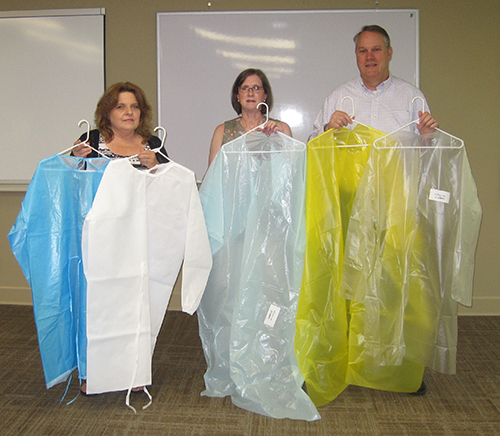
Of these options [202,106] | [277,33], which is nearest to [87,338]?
[202,106]

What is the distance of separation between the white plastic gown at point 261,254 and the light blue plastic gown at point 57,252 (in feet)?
1.78

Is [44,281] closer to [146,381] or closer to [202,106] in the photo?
[146,381]

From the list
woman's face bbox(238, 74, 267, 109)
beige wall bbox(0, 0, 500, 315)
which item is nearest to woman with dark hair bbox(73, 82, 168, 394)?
woman's face bbox(238, 74, 267, 109)

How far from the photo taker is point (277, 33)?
3002mm

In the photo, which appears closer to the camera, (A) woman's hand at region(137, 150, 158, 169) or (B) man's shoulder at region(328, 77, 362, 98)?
(A) woman's hand at region(137, 150, 158, 169)

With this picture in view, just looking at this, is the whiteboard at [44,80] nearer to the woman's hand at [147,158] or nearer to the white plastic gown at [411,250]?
the woman's hand at [147,158]

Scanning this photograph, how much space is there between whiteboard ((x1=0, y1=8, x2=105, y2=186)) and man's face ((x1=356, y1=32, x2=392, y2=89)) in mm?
1760

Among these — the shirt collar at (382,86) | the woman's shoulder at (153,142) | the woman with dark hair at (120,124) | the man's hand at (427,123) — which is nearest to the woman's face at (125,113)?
the woman with dark hair at (120,124)

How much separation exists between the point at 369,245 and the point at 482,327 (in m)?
1.50

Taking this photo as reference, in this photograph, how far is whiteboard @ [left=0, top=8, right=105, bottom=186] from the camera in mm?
3062

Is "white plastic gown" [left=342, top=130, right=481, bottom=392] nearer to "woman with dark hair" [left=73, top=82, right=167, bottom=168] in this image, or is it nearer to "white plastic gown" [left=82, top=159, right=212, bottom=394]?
"white plastic gown" [left=82, top=159, right=212, bottom=394]

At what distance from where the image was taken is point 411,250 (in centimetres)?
187

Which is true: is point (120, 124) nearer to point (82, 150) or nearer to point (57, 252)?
point (82, 150)

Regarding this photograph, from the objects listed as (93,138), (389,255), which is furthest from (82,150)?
(389,255)
